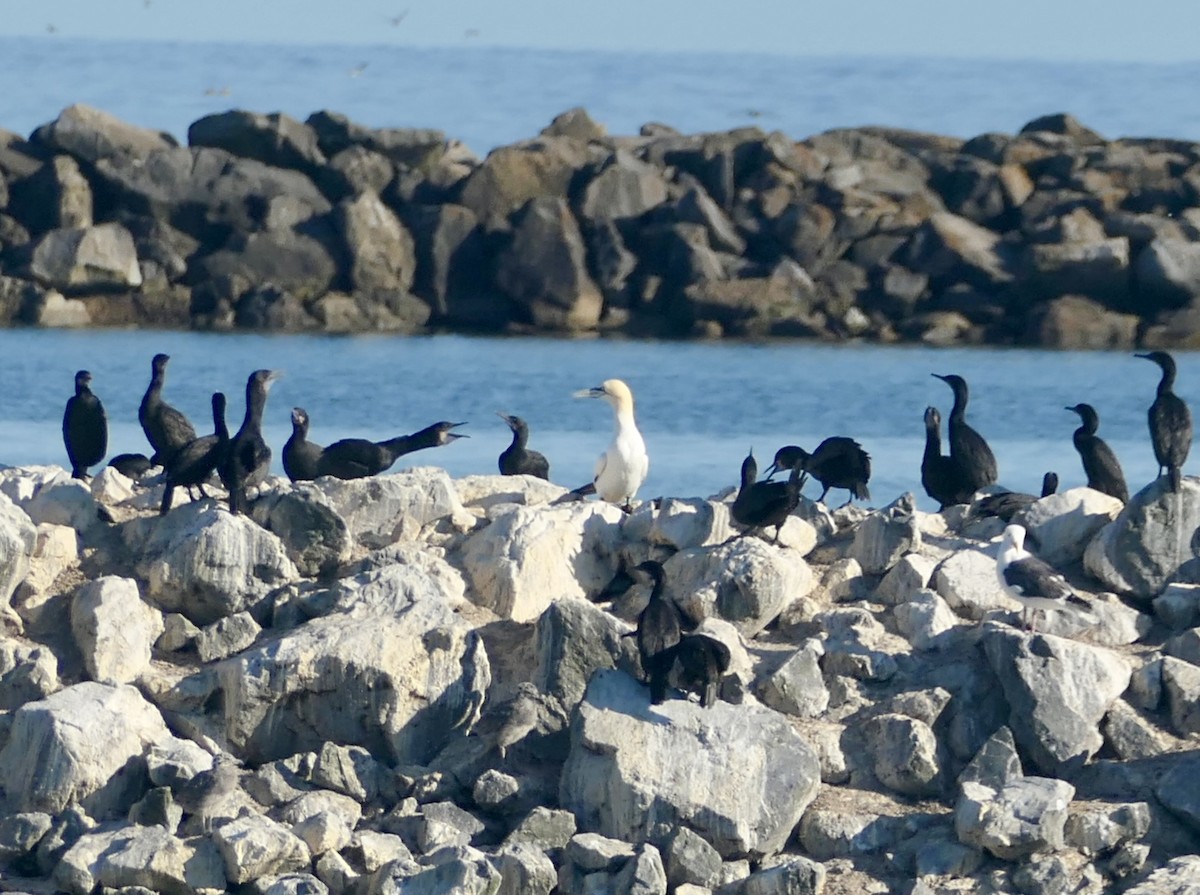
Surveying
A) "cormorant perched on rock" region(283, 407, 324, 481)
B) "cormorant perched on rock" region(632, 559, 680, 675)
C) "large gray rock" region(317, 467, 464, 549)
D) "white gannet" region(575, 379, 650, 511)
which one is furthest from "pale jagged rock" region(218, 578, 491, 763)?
"cormorant perched on rock" region(283, 407, 324, 481)

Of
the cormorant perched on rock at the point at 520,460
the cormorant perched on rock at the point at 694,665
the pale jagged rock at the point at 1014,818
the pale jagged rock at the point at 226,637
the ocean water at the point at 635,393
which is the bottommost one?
the ocean water at the point at 635,393

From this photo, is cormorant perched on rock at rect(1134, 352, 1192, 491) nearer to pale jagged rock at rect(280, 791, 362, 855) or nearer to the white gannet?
the white gannet

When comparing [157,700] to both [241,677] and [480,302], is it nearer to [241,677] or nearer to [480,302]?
[241,677]

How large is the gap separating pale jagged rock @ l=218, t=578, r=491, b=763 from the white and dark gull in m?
2.56

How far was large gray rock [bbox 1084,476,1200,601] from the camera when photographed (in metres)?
12.4

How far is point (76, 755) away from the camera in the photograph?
34.9 ft

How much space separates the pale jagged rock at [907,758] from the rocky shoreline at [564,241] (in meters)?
31.2

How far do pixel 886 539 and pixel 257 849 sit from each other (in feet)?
13.0

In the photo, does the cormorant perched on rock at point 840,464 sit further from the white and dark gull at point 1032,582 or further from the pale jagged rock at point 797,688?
the pale jagged rock at point 797,688

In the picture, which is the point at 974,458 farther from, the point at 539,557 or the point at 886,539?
the point at 539,557

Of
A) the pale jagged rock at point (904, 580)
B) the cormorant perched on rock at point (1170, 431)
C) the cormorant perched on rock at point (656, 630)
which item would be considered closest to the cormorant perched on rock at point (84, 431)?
the cormorant perched on rock at point (656, 630)

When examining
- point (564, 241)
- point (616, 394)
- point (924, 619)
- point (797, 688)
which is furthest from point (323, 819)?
point (564, 241)

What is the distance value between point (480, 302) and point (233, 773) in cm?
3373

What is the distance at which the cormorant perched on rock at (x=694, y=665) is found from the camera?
1079 centimetres
